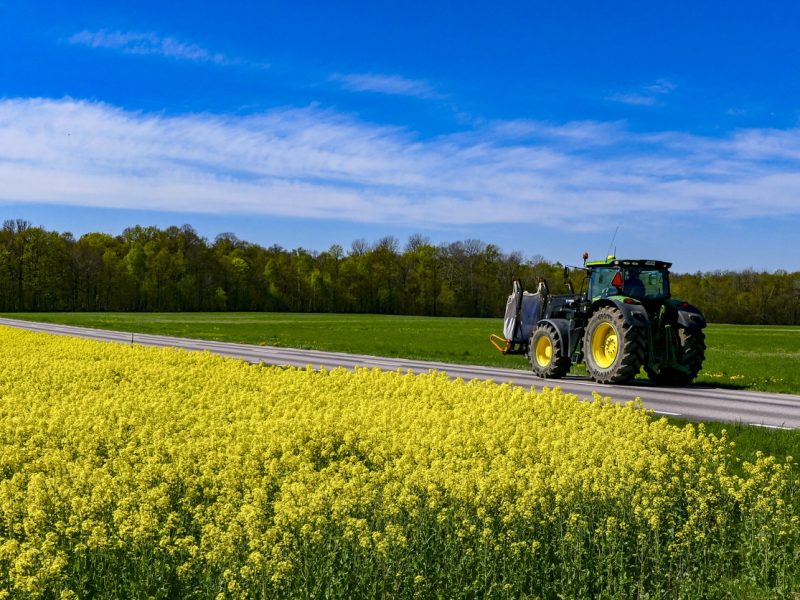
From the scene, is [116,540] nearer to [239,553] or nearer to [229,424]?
[239,553]

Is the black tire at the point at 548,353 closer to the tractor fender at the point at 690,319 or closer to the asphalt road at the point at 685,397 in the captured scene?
the asphalt road at the point at 685,397

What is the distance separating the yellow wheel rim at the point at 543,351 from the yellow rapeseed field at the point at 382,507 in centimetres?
766

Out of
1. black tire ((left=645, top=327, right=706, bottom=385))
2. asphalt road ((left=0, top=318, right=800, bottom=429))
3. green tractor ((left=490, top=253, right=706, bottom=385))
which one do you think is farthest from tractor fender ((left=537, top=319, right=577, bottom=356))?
black tire ((left=645, top=327, right=706, bottom=385))

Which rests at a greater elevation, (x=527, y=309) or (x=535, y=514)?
(x=527, y=309)

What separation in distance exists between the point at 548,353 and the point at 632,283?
296 centimetres

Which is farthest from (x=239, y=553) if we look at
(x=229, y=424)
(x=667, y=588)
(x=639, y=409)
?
(x=639, y=409)

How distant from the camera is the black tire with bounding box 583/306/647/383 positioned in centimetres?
1692

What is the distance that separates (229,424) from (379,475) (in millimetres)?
3970

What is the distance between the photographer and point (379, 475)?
8164 mm

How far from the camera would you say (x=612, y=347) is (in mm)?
18016

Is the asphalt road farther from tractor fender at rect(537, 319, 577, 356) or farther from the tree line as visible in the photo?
the tree line

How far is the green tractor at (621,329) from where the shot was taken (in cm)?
1717

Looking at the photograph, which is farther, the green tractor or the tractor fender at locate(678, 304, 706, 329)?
the tractor fender at locate(678, 304, 706, 329)

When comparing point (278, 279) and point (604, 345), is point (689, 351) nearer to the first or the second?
point (604, 345)
